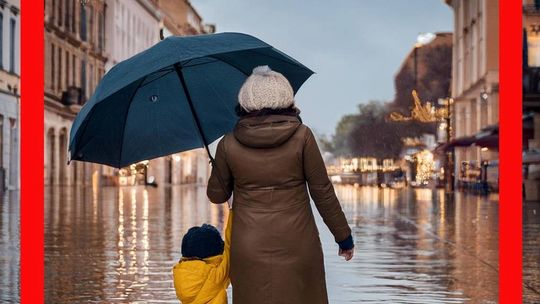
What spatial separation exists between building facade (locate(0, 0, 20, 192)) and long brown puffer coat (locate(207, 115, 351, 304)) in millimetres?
45959

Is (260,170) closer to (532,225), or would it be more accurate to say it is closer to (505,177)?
(505,177)

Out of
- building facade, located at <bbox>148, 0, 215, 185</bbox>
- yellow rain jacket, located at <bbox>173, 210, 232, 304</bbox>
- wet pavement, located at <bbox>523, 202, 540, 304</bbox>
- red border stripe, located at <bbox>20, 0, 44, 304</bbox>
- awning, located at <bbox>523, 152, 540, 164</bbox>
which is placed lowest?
wet pavement, located at <bbox>523, 202, 540, 304</bbox>

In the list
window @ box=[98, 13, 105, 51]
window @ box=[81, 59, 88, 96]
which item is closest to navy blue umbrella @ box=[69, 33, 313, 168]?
window @ box=[81, 59, 88, 96]

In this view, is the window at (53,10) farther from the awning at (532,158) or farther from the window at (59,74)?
the awning at (532,158)

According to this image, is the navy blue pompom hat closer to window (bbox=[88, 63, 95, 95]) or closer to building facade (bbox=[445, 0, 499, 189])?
building facade (bbox=[445, 0, 499, 189])

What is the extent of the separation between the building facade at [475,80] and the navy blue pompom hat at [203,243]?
49215 millimetres

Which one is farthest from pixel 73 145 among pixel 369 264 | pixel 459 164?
pixel 459 164

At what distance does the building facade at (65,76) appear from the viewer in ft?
209

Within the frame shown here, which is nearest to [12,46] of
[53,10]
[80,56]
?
[53,10]

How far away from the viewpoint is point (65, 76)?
68625 millimetres

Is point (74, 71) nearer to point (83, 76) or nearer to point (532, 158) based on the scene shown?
point (83, 76)

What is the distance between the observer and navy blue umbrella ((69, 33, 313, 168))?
6.32 m

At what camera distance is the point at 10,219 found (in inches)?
958

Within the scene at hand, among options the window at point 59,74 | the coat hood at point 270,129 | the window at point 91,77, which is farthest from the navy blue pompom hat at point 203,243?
the window at point 91,77
